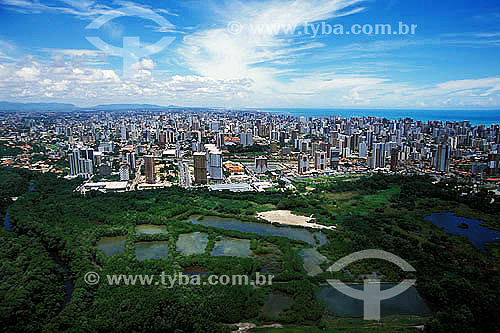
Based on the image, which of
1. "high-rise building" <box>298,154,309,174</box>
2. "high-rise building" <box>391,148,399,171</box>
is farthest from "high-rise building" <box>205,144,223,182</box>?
"high-rise building" <box>391,148,399,171</box>

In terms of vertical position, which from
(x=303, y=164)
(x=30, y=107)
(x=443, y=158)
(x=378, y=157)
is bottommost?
(x=303, y=164)

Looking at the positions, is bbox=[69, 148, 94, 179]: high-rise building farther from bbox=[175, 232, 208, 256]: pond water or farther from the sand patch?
the sand patch

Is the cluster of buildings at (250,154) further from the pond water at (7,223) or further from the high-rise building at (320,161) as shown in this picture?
the pond water at (7,223)

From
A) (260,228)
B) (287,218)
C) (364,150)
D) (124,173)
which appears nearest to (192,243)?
(260,228)

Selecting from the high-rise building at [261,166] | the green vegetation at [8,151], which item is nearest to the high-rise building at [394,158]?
the high-rise building at [261,166]

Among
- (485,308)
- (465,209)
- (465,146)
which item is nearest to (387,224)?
(465,209)

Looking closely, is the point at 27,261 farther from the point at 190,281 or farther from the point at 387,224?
the point at 387,224

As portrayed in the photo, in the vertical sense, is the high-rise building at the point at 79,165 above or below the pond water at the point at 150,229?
above

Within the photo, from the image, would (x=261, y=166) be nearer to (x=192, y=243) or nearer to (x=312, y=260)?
(x=192, y=243)
